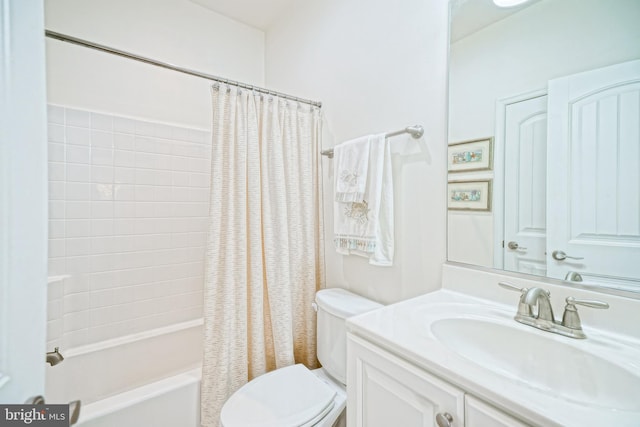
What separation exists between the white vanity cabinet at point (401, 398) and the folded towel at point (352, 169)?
681 millimetres

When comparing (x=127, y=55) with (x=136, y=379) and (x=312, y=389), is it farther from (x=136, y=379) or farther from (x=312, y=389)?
(x=136, y=379)

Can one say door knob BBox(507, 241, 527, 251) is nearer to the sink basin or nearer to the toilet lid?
the sink basin

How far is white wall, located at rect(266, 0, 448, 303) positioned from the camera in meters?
1.16

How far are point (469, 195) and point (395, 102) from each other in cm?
55

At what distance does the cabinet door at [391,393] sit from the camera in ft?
2.00

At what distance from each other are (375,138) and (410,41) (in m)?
0.44

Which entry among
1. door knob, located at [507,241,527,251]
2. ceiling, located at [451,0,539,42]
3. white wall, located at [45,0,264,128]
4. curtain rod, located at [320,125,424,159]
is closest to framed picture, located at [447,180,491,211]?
door knob, located at [507,241,527,251]

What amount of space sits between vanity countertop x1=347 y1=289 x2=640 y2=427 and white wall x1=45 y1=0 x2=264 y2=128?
1.88 meters

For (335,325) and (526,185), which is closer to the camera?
(526,185)

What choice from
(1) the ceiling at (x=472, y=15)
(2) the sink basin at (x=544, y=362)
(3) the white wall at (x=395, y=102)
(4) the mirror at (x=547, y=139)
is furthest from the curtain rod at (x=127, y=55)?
(2) the sink basin at (x=544, y=362)

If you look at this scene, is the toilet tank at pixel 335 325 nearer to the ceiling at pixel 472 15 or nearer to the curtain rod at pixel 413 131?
the curtain rod at pixel 413 131

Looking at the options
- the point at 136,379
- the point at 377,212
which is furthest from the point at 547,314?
the point at 136,379

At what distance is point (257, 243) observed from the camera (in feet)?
4.52

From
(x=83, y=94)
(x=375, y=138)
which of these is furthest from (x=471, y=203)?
(x=83, y=94)
